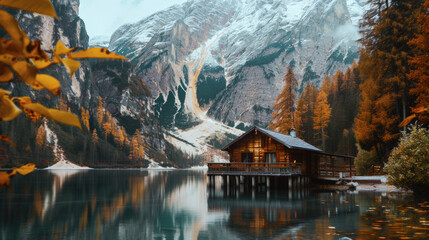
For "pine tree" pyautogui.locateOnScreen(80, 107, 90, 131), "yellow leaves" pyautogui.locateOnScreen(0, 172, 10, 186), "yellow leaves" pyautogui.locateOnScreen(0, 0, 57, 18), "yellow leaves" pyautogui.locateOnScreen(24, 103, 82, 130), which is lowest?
"yellow leaves" pyautogui.locateOnScreen(0, 172, 10, 186)

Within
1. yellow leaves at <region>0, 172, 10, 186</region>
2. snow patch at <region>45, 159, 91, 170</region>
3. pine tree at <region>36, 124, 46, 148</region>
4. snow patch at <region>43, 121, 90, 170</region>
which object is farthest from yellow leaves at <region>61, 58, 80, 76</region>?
snow patch at <region>43, 121, 90, 170</region>

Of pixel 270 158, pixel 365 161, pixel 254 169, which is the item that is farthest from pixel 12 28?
pixel 365 161

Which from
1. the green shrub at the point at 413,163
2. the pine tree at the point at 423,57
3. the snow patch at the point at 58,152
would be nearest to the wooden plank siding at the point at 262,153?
the green shrub at the point at 413,163

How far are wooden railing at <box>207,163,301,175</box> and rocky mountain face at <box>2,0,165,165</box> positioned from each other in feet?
331

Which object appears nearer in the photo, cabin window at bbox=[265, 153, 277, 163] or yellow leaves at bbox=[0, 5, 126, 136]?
yellow leaves at bbox=[0, 5, 126, 136]

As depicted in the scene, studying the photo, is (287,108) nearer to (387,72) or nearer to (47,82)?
(387,72)

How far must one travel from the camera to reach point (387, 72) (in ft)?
113

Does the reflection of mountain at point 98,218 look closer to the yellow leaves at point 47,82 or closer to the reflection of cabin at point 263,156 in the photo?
the reflection of cabin at point 263,156

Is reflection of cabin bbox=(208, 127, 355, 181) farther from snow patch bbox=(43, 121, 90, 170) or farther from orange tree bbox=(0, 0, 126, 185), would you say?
snow patch bbox=(43, 121, 90, 170)

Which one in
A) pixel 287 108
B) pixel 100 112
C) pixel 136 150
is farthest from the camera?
pixel 100 112

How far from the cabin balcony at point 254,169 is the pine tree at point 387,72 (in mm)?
8990

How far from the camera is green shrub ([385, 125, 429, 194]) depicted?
22422 millimetres

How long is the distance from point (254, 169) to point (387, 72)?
16552mm

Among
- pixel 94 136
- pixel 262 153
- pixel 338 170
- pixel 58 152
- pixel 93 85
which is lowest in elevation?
pixel 338 170
